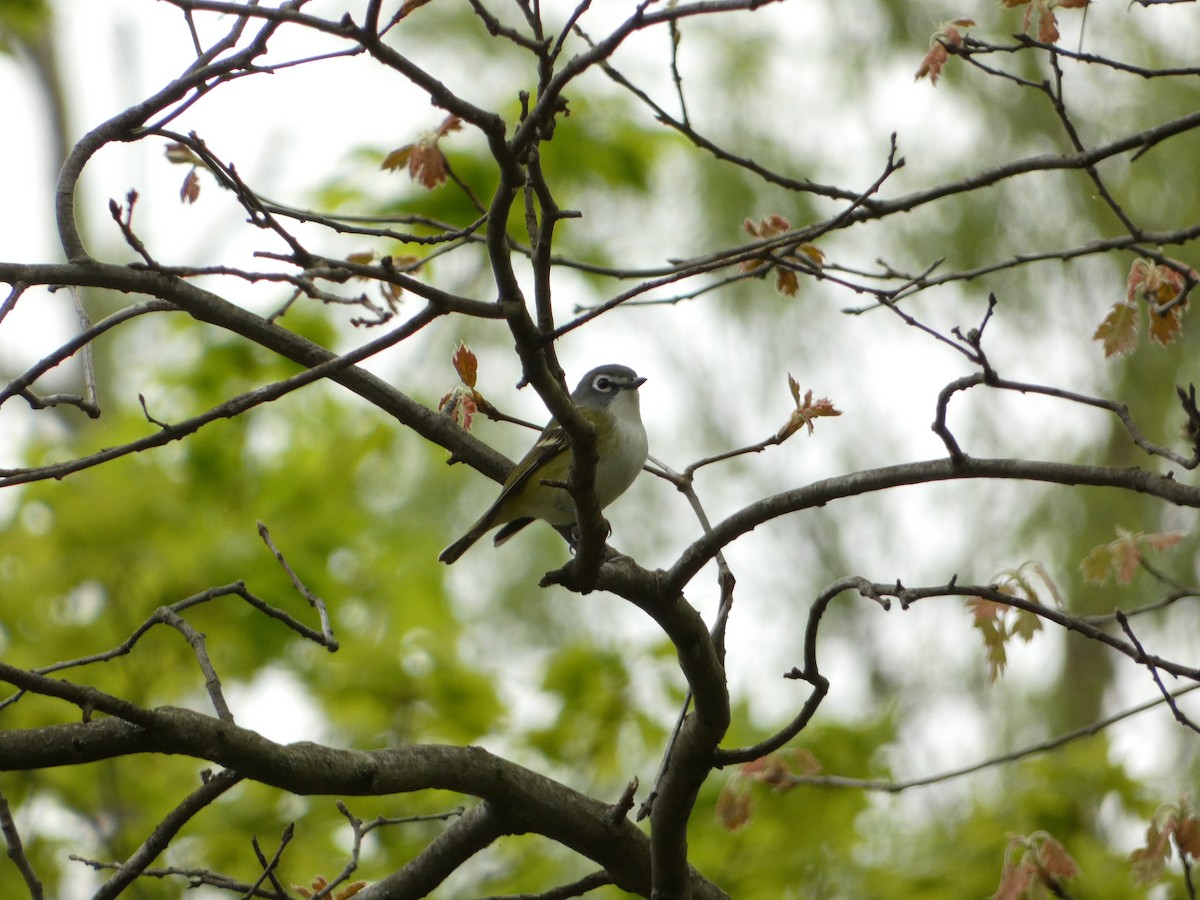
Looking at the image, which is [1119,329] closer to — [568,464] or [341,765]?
[568,464]

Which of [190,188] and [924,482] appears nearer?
[924,482]

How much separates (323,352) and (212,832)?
373cm

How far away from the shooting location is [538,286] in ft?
7.20

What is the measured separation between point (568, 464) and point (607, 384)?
0.85 m

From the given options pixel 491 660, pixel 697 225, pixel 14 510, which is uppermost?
pixel 697 225

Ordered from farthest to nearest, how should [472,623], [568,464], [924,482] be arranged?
[472,623]
[568,464]
[924,482]

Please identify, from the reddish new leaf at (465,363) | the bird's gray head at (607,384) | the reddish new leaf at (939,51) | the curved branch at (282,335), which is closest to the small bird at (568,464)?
the bird's gray head at (607,384)

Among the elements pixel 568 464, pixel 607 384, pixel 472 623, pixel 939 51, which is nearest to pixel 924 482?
pixel 939 51

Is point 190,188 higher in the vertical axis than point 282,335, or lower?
higher

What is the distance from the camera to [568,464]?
428cm

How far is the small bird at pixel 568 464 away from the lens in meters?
4.37

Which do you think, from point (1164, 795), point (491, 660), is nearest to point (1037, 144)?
point (1164, 795)

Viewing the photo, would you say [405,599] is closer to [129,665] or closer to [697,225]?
[129,665]

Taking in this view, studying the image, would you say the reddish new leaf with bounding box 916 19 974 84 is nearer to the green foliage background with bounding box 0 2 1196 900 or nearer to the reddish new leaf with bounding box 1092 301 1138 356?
the reddish new leaf with bounding box 1092 301 1138 356
